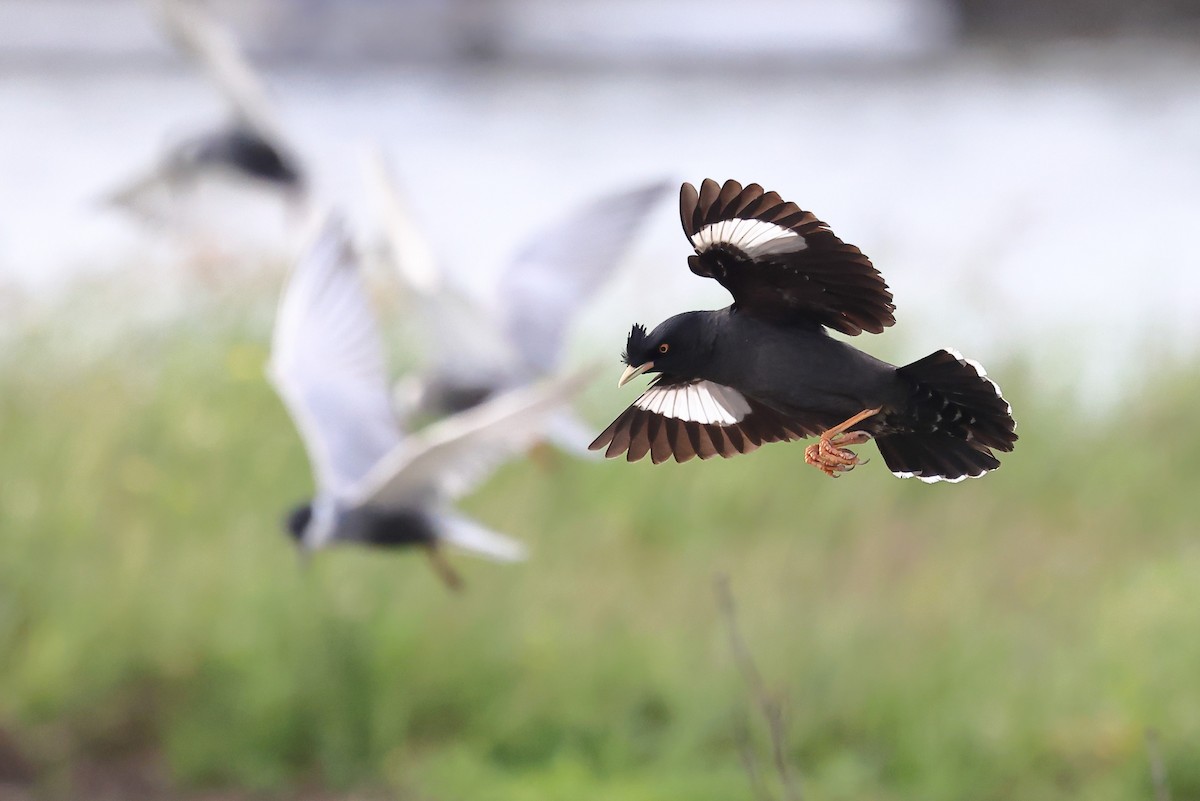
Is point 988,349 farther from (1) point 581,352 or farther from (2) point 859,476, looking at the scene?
(1) point 581,352

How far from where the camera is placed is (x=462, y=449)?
231 centimetres

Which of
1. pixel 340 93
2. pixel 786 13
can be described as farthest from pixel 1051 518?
pixel 786 13

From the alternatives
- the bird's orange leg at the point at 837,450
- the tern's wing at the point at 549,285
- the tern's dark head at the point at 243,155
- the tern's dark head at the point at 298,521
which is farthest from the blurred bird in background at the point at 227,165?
the bird's orange leg at the point at 837,450

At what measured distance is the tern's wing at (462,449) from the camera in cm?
212

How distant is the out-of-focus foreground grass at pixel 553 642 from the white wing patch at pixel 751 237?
86.4 inches

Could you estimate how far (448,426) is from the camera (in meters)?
2.26

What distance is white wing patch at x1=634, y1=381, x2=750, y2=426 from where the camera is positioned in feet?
4.33

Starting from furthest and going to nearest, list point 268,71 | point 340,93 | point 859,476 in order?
point 268,71 → point 340,93 → point 859,476

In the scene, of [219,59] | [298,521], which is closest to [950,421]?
[298,521]

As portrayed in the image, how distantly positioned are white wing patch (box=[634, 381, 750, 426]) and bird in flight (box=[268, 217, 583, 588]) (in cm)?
98

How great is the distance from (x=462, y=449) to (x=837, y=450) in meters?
1.14

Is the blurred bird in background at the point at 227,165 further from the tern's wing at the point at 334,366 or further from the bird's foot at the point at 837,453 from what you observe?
the bird's foot at the point at 837,453

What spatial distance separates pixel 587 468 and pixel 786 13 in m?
10.1

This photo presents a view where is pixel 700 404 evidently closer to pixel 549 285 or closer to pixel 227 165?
pixel 549 285
